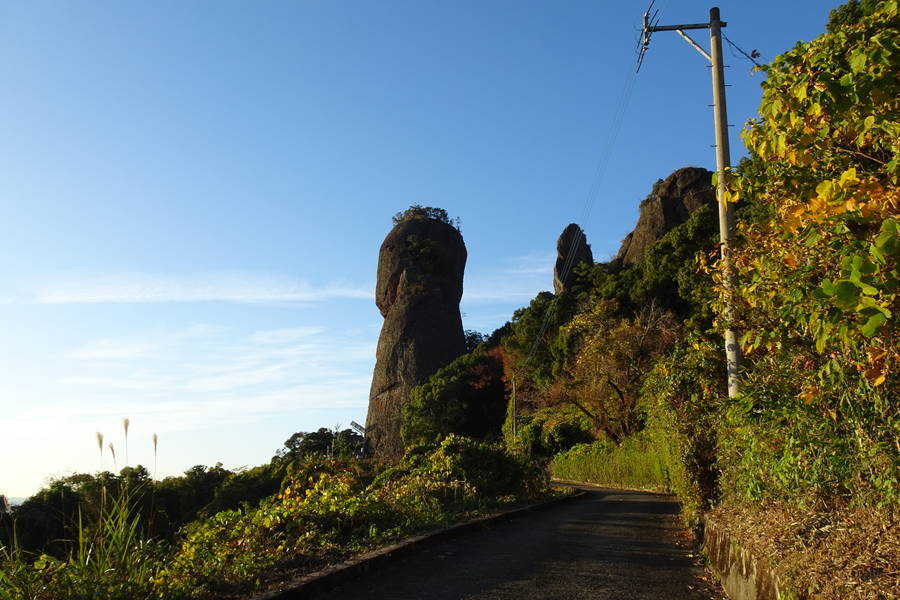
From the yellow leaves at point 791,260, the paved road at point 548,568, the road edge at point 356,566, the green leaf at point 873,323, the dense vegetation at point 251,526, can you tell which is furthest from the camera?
the paved road at point 548,568

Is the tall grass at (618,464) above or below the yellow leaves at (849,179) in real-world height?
below

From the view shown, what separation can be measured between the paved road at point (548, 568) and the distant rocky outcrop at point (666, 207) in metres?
39.7

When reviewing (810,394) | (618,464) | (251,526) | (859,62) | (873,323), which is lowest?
(618,464)

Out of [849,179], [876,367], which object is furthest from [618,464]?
[849,179]

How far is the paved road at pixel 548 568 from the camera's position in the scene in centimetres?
659

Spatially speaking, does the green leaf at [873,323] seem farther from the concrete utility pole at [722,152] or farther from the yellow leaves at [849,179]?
the concrete utility pole at [722,152]

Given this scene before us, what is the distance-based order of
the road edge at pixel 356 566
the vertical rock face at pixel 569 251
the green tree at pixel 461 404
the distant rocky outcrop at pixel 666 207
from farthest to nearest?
the vertical rock face at pixel 569 251 < the green tree at pixel 461 404 < the distant rocky outcrop at pixel 666 207 < the road edge at pixel 356 566

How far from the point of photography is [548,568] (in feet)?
25.7

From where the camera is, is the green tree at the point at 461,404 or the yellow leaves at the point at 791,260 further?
the green tree at the point at 461,404

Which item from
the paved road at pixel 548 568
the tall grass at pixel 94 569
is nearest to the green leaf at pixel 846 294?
the paved road at pixel 548 568

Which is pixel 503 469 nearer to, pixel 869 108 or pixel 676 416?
pixel 676 416

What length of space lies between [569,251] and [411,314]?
15.7 metres

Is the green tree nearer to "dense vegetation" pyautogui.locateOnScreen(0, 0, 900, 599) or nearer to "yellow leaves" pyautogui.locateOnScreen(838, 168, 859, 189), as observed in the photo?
"dense vegetation" pyautogui.locateOnScreen(0, 0, 900, 599)

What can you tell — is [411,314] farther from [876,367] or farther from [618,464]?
[876,367]
